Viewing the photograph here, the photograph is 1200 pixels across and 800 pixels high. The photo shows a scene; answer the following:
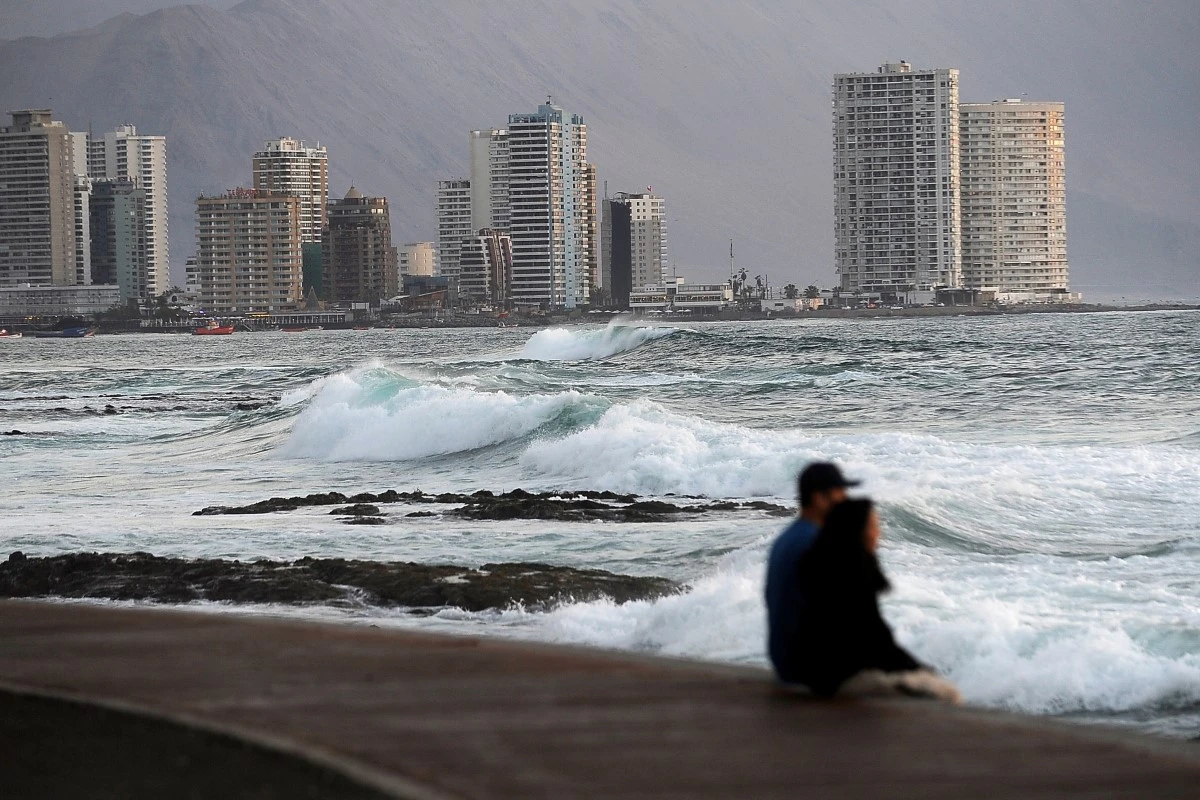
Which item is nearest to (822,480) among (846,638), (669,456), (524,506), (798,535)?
(798,535)

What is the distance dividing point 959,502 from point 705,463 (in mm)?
5818

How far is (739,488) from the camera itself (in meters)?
22.4

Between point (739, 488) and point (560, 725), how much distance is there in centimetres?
1654

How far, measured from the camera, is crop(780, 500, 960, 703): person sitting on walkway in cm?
643

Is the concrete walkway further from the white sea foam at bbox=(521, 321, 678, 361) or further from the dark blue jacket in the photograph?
the white sea foam at bbox=(521, 321, 678, 361)

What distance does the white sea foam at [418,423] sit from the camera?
32.0m

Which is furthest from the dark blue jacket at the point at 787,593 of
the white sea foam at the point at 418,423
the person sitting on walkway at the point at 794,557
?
the white sea foam at the point at 418,423

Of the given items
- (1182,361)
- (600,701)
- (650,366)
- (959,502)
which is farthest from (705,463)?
(650,366)

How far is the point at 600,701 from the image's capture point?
254 inches

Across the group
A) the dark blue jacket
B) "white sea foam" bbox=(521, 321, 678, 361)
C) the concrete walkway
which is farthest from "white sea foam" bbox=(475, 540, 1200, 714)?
"white sea foam" bbox=(521, 321, 678, 361)

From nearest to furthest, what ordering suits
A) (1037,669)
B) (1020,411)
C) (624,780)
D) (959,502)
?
(624,780), (1037,669), (959,502), (1020,411)

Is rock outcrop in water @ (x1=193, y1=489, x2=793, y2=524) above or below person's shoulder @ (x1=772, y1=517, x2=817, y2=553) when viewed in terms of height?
below

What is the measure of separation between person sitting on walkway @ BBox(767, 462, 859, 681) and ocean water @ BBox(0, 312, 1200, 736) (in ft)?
12.2

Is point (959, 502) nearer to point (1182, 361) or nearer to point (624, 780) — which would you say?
point (624, 780)
